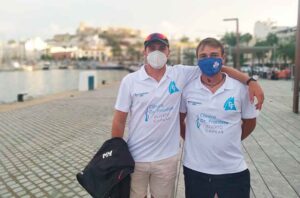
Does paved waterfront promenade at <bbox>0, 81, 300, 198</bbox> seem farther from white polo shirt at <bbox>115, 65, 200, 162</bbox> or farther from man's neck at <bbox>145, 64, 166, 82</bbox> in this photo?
man's neck at <bbox>145, 64, 166, 82</bbox>

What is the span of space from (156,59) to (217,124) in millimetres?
635

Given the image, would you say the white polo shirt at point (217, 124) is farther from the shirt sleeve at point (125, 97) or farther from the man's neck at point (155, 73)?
the shirt sleeve at point (125, 97)

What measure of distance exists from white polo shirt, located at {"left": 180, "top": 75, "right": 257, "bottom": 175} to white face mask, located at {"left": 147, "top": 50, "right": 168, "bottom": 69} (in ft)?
0.93

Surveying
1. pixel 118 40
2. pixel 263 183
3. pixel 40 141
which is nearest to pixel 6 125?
pixel 40 141

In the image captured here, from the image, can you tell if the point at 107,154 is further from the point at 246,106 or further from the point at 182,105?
the point at 246,106

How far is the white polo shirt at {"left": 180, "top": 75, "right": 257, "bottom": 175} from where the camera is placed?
2.15m

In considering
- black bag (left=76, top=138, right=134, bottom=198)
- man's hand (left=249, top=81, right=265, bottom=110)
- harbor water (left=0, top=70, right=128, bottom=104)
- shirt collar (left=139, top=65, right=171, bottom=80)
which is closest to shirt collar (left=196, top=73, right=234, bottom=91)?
man's hand (left=249, top=81, right=265, bottom=110)

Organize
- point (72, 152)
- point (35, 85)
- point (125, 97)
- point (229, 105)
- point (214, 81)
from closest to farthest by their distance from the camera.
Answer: point (229, 105) < point (214, 81) < point (125, 97) < point (72, 152) < point (35, 85)

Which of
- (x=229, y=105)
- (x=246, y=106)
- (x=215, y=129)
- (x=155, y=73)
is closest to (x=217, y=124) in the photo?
(x=215, y=129)

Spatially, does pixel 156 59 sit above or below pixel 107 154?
above

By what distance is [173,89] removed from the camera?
2342mm

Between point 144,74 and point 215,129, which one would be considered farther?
point 144,74

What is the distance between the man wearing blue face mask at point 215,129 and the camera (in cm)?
216

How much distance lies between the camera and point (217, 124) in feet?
7.07
